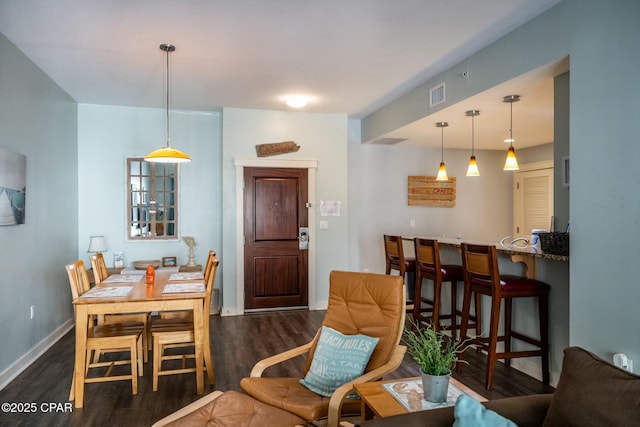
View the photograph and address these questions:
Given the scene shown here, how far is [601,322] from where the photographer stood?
2.56 metres

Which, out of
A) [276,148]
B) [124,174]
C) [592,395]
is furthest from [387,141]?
[592,395]

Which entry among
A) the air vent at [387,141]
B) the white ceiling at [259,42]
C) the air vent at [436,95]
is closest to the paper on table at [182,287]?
the white ceiling at [259,42]

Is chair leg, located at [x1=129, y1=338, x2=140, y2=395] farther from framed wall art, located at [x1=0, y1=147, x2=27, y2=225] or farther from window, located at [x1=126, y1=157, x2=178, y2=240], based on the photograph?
window, located at [x1=126, y1=157, x2=178, y2=240]

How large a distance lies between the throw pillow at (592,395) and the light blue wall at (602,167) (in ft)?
4.49

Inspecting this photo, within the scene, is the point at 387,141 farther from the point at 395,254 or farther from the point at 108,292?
the point at 108,292

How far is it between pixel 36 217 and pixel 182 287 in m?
1.83

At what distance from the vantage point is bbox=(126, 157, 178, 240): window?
18.8 ft

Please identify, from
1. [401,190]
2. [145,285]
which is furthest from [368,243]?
[145,285]

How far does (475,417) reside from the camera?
121cm

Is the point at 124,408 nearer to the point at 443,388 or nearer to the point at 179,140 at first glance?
the point at 443,388

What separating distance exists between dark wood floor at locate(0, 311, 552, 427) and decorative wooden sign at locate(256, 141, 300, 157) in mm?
2376

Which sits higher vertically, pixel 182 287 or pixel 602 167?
pixel 602 167

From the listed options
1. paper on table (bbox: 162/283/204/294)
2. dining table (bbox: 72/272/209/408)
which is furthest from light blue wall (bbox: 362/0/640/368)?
paper on table (bbox: 162/283/204/294)

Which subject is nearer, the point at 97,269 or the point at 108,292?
the point at 108,292
